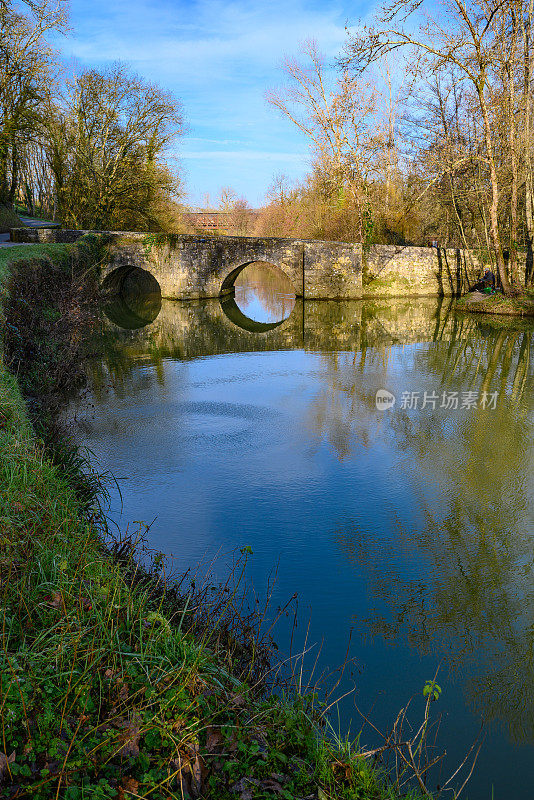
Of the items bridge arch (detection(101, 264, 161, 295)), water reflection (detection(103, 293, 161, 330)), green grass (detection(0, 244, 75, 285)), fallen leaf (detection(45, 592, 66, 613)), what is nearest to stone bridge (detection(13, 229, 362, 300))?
bridge arch (detection(101, 264, 161, 295))

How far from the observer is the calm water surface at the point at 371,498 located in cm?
334

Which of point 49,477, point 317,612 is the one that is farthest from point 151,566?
point 317,612

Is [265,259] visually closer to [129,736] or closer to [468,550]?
[468,550]

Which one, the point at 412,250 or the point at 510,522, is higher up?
the point at 412,250

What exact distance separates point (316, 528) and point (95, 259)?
17.7m

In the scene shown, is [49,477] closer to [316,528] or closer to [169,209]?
[316,528]

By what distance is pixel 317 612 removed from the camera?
3910 millimetres

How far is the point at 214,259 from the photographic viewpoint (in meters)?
21.1

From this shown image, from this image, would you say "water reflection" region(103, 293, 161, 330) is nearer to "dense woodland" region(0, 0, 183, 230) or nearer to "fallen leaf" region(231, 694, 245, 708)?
"dense woodland" region(0, 0, 183, 230)

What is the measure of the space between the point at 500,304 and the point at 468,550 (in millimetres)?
14450

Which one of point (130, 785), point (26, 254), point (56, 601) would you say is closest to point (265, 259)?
point (26, 254)

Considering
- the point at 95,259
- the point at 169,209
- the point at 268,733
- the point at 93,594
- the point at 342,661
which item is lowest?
the point at 342,661

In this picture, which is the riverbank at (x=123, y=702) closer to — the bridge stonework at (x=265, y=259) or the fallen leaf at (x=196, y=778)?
the fallen leaf at (x=196, y=778)

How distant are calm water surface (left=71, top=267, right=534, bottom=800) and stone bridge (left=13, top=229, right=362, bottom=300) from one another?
964cm
